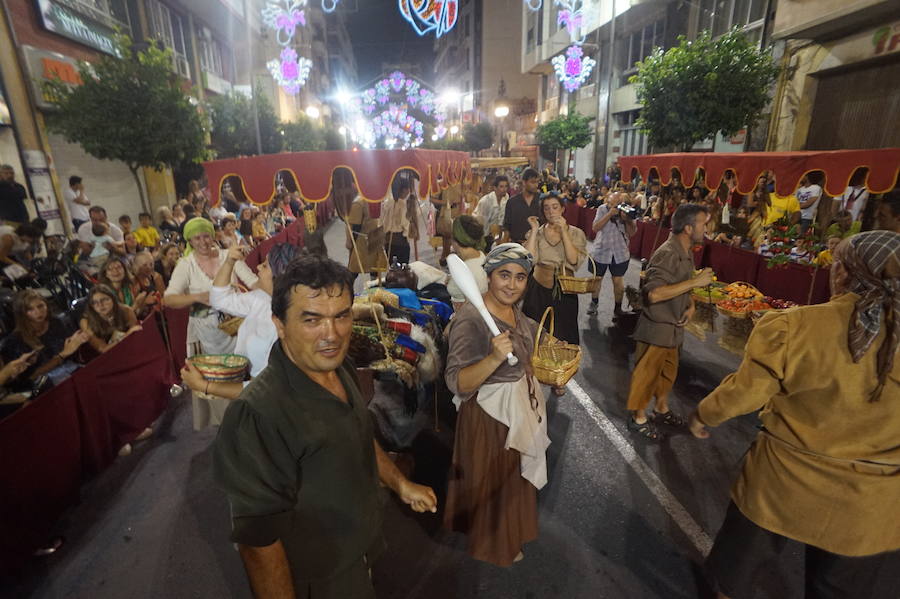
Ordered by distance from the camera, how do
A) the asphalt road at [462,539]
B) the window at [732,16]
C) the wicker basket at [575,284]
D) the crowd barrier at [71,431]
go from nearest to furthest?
the asphalt road at [462,539], the crowd barrier at [71,431], the wicker basket at [575,284], the window at [732,16]

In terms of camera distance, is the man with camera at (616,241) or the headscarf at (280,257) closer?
the headscarf at (280,257)

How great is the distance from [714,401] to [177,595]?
3551mm

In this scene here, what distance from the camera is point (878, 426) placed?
1.92 m

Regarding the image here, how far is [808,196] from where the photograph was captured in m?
10.6

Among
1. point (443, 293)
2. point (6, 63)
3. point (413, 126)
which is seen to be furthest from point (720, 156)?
point (413, 126)

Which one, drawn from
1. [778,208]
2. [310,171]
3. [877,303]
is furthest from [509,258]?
[778,208]

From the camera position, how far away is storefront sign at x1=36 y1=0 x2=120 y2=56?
11.4 m

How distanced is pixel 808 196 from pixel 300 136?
22.7 meters

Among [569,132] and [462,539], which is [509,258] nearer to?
[462,539]

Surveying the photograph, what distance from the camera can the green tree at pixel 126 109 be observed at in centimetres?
996

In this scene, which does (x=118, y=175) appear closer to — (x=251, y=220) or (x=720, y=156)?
(x=251, y=220)

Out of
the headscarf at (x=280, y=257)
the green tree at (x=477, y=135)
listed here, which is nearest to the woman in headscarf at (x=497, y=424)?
the headscarf at (x=280, y=257)

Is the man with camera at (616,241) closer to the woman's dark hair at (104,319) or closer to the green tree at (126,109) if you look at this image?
the woman's dark hair at (104,319)

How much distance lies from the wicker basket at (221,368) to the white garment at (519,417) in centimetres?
141
